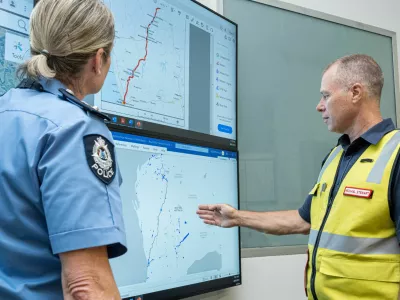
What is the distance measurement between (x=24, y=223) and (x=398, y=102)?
8.66ft

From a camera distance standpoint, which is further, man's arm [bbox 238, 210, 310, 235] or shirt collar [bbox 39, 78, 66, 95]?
man's arm [bbox 238, 210, 310, 235]

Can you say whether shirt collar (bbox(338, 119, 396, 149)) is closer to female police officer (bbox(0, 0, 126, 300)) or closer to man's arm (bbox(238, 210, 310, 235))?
man's arm (bbox(238, 210, 310, 235))

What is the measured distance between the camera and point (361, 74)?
1.82 meters

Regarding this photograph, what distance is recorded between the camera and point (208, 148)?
1.88 m

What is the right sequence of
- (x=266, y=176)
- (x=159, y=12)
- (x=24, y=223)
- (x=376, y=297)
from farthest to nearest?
(x=266, y=176)
(x=159, y=12)
(x=376, y=297)
(x=24, y=223)

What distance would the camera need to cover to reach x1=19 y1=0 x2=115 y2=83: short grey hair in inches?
31.7

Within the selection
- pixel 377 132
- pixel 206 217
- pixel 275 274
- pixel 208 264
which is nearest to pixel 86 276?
pixel 206 217

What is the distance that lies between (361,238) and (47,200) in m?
1.16

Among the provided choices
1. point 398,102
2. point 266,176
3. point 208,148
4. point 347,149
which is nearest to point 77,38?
point 208,148

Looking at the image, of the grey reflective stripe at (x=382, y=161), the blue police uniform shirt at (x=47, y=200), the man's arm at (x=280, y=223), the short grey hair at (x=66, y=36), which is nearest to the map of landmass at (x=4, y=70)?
the short grey hair at (x=66, y=36)

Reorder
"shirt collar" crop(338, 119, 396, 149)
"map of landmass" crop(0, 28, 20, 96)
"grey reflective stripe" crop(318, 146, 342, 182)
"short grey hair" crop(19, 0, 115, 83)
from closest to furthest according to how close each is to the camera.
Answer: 1. "short grey hair" crop(19, 0, 115, 83)
2. "map of landmass" crop(0, 28, 20, 96)
3. "shirt collar" crop(338, 119, 396, 149)
4. "grey reflective stripe" crop(318, 146, 342, 182)

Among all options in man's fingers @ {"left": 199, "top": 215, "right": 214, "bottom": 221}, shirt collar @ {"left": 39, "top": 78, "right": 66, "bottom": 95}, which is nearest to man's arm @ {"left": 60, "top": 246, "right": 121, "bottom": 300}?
shirt collar @ {"left": 39, "top": 78, "right": 66, "bottom": 95}

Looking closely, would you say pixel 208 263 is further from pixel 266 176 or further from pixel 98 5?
pixel 98 5

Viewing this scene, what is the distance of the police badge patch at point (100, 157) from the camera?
0.75 meters
